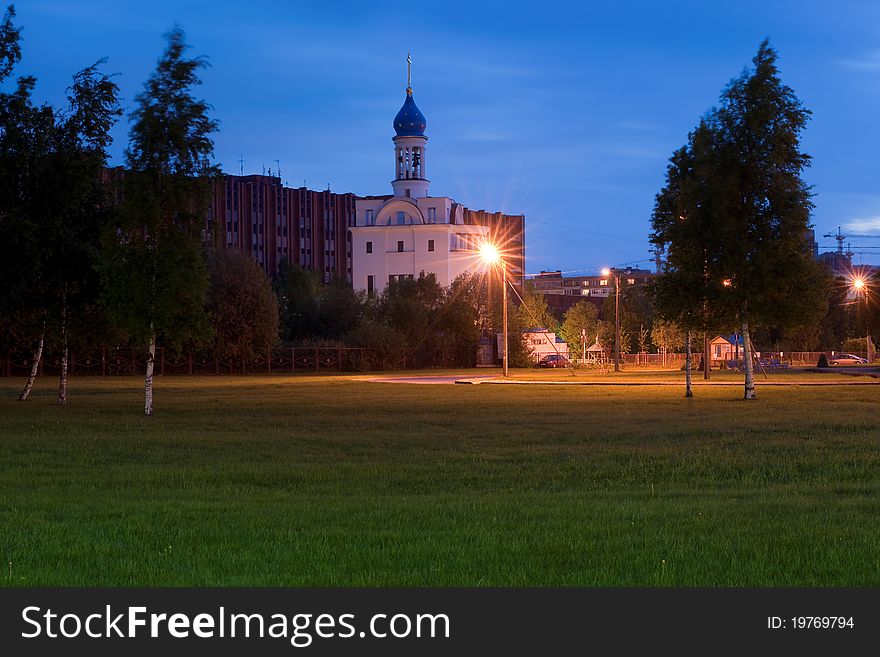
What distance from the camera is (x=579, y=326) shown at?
116m

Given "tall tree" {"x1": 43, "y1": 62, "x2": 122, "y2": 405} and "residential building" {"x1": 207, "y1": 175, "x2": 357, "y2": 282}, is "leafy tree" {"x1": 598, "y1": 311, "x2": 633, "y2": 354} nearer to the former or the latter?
"residential building" {"x1": 207, "y1": 175, "x2": 357, "y2": 282}

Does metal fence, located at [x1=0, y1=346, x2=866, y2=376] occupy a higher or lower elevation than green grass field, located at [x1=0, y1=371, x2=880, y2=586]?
higher

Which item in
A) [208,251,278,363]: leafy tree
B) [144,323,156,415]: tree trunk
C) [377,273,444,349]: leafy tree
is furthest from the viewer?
[377,273,444,349]: leafy tree

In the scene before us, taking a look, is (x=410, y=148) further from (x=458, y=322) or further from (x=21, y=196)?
(x=21, y=196)

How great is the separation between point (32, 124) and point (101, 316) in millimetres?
7313

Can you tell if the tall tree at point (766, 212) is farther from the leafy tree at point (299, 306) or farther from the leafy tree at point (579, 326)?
the leafy tree at point (579, 326)

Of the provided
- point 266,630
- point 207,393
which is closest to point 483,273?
point 207,393

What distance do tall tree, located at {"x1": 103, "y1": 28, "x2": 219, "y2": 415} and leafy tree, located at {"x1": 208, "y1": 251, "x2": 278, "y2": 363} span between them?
43.2 metres

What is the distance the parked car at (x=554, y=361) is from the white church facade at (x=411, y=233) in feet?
94.8

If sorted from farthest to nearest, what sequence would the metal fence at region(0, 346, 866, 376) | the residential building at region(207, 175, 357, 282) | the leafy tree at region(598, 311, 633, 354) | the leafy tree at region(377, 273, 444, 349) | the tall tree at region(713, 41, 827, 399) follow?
the residential building at region(207, 175, 357, 282)
the leafy tree at region(598, 311, 633, 354)
the leafy tree at region(377, 273, 444, 349)
the metal fence at region(0, 346, 866, 376)
the tall tree at region(713, 41, 827, 399)

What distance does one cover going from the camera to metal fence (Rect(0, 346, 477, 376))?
77562mm

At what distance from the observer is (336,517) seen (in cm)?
1298

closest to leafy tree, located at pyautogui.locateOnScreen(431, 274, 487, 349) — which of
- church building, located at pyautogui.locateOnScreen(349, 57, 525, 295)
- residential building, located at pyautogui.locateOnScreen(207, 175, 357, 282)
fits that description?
church building, located at pyautogui.locateOnScreen(349, 57, 525, 295)

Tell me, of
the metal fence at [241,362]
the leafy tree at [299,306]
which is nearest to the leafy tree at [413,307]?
the metal fence at [241,362]
